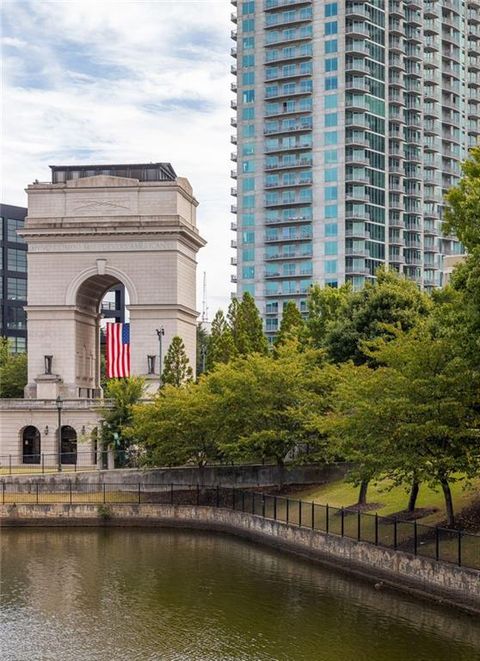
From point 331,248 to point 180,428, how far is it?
8384cm

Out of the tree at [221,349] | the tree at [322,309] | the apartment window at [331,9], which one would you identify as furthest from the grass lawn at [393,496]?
the apartment window at [331,9]

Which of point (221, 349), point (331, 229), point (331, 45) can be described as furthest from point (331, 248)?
point (221, 349)

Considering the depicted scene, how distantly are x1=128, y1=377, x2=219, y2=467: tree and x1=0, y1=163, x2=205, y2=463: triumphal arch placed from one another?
19.0 meters

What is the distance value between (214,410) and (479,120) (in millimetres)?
116058

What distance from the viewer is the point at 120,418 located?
74250mm

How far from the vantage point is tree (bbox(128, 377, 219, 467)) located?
211 feet

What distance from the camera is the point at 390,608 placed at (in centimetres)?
3778

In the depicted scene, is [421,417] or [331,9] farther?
[331,9]

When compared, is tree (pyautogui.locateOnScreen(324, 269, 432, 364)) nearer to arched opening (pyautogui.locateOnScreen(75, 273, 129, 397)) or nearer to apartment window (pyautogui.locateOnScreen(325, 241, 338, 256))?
arched opening (pyautogui.locateOnScreen(75, 273, 129, 397))

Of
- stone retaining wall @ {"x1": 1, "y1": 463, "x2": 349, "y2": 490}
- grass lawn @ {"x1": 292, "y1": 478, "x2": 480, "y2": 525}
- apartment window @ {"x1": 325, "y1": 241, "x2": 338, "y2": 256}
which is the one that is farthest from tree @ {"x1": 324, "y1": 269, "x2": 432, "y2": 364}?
apartment window @ {"x1": 325, "y1": 241, "x2": 338, "y2": 256}

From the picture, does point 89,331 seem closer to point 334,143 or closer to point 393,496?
point 393,496

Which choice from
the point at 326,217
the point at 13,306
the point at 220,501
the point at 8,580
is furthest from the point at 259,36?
the point at 8,580

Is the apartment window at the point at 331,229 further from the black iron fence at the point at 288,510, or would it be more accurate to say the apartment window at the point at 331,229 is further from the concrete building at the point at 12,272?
the black iron fence at the point at 288,510

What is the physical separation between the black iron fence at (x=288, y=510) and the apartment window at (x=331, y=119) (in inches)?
3495
